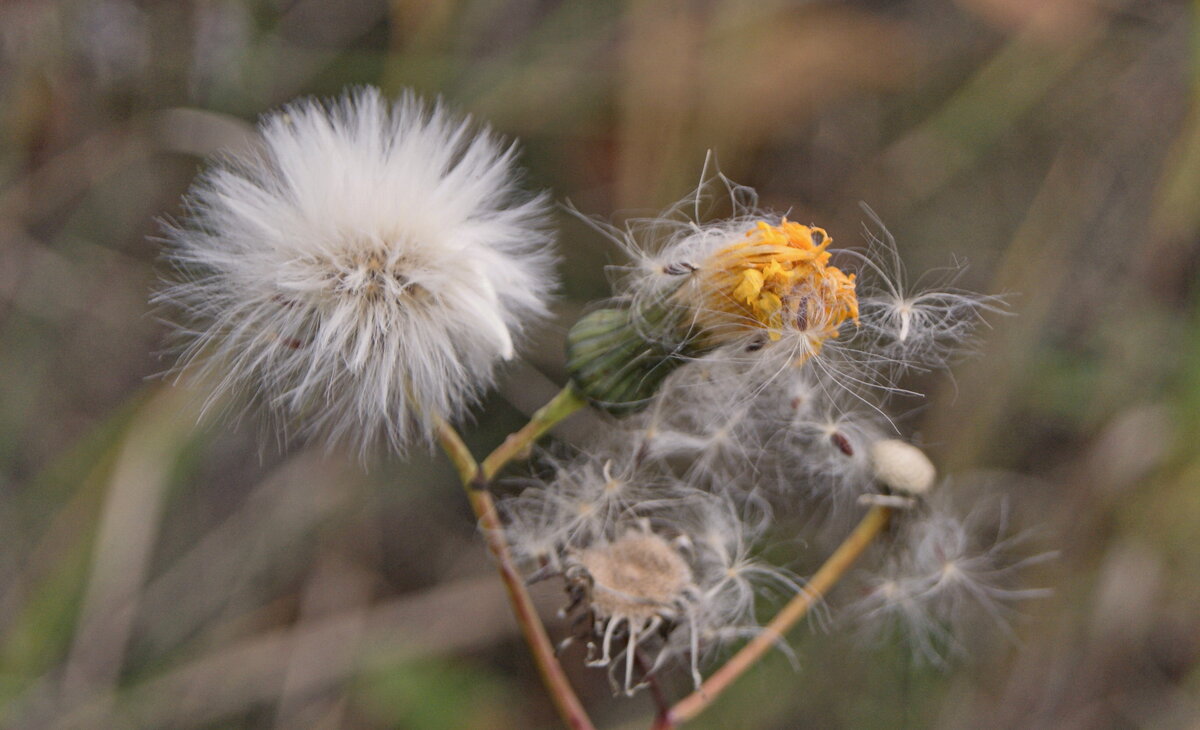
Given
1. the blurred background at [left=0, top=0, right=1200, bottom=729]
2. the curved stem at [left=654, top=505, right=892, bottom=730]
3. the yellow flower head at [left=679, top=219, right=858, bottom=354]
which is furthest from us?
the blurred background at [left=0, top=0, right=1200, bottom=729]

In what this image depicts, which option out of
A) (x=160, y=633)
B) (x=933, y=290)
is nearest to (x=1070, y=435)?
(x=933, y=290)

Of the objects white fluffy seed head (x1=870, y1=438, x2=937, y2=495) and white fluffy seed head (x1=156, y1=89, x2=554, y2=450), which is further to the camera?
white fluffy seed head (x1=870, y1=438, x2=937, y2=495)

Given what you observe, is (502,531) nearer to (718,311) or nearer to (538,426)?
(538,426)

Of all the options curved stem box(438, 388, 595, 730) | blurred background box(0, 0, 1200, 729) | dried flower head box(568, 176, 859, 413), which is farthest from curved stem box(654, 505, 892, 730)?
blurred background box(0, 0, 1200, 729)

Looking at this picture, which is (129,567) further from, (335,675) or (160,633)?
(335,675)

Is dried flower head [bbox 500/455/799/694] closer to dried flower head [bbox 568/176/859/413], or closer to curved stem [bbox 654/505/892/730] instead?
curved stem [bbox 654/505/892/730]

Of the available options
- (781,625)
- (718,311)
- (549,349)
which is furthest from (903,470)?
(549,349)
